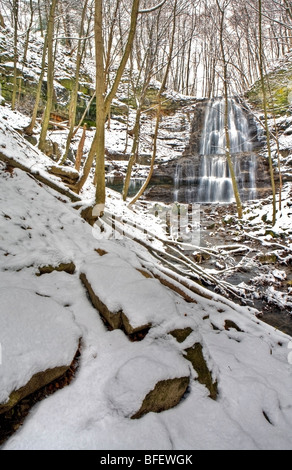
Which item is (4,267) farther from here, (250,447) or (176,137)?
(176,137)

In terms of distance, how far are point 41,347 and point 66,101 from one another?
18.1m

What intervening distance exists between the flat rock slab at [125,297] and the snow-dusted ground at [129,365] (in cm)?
1

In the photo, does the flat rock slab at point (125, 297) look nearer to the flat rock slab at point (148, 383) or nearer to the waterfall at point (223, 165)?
the flat rock slab at point (148, 383)

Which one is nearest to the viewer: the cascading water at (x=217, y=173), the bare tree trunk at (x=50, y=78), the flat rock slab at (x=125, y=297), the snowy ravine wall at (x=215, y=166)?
the flat rock slab at (x=125, y=297)

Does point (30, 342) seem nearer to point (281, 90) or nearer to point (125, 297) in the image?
point (125, 297)

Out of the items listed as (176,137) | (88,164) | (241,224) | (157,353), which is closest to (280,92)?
(176,137)

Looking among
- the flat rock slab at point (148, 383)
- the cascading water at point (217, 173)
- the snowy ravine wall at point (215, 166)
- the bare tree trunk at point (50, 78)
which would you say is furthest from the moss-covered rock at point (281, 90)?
the flat rock slab at point (148, 383)

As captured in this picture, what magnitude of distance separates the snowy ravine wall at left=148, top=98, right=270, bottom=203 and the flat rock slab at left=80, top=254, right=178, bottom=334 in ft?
42.5

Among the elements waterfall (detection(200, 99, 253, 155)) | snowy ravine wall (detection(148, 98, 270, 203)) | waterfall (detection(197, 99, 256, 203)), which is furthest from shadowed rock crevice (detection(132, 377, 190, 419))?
waterfall (detection(200, 99, 253, 155))

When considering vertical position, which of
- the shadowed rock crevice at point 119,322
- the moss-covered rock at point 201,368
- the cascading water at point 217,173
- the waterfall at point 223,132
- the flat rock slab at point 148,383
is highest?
the waterfall at point 223,132

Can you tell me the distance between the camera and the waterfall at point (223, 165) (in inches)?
569

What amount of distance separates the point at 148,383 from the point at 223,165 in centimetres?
1599

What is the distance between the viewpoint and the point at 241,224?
10555 mm

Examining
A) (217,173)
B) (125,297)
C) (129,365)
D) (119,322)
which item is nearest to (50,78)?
(125,297)
